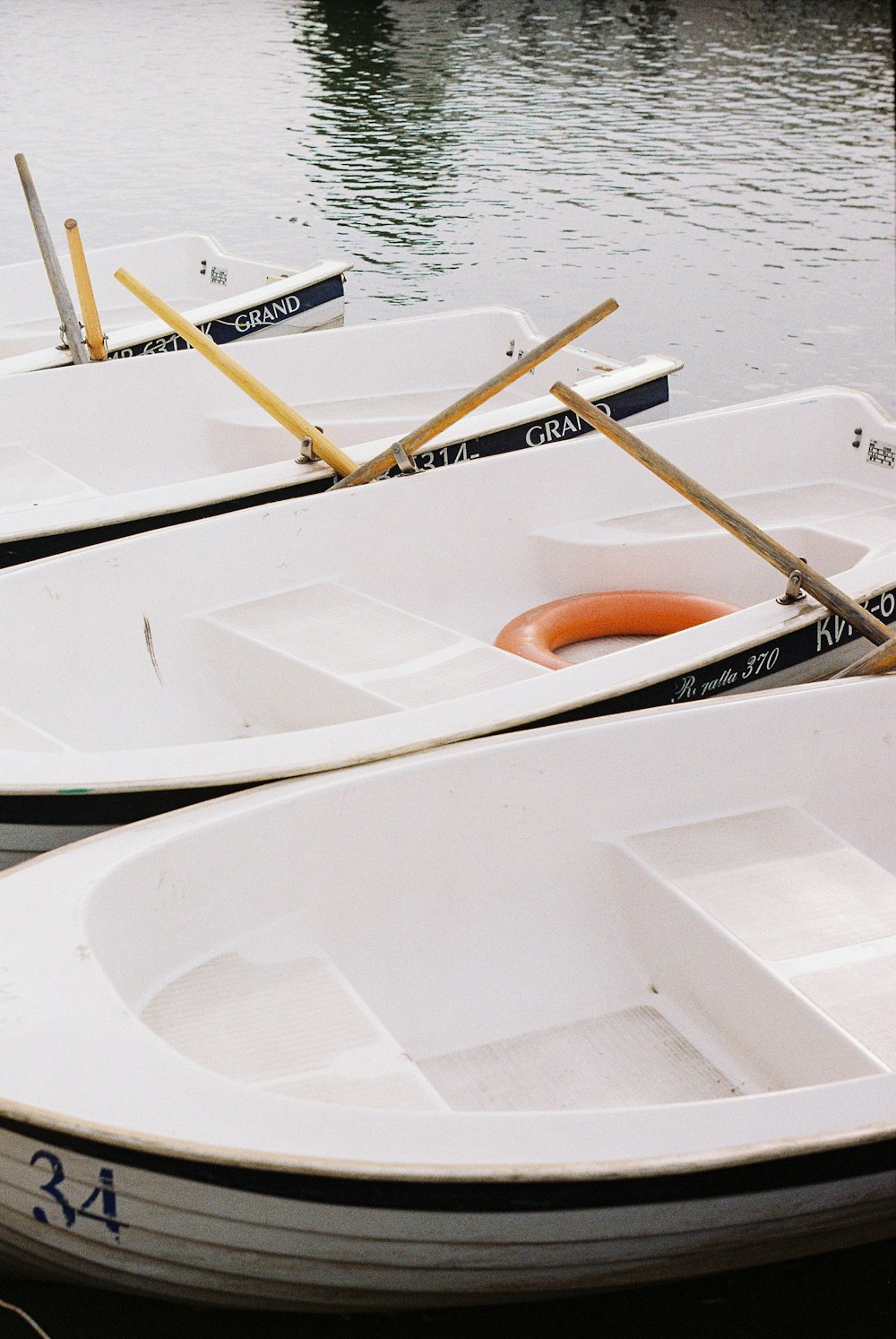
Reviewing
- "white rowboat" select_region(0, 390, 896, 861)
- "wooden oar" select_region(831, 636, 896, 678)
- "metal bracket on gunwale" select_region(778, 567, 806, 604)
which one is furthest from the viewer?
"metal bracket on gunwale" select_region(778, 567, 806, 604)

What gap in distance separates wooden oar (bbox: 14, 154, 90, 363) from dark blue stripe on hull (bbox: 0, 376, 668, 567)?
2011mm

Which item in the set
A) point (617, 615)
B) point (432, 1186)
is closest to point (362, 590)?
point (617, 615)

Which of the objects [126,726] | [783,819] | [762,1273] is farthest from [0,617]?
[762,1273]

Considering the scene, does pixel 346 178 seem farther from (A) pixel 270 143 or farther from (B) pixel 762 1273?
(B) pixel 762 1273

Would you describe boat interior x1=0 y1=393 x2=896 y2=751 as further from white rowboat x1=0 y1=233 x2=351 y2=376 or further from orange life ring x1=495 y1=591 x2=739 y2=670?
white rowboat x1=0 y1=233 x2=351 y2=376

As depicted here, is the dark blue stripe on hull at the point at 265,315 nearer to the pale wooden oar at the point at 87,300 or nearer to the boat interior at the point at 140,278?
the pale wooden oar at the point at 87,300

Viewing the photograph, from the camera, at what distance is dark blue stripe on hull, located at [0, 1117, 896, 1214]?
2371 mm

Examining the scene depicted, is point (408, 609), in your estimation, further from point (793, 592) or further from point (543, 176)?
point (543, 176)

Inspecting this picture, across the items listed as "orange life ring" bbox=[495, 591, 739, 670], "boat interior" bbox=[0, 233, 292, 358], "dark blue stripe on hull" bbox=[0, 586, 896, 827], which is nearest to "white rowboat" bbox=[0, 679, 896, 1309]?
"dark blue stripe on hull" bbox=[0, 586, 896, 827]

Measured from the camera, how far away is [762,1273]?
307 cm

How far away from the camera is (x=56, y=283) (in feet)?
22.5

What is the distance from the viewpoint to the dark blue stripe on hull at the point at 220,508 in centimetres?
503

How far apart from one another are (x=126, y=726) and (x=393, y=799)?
1.45 meters

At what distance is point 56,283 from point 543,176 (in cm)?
1104
